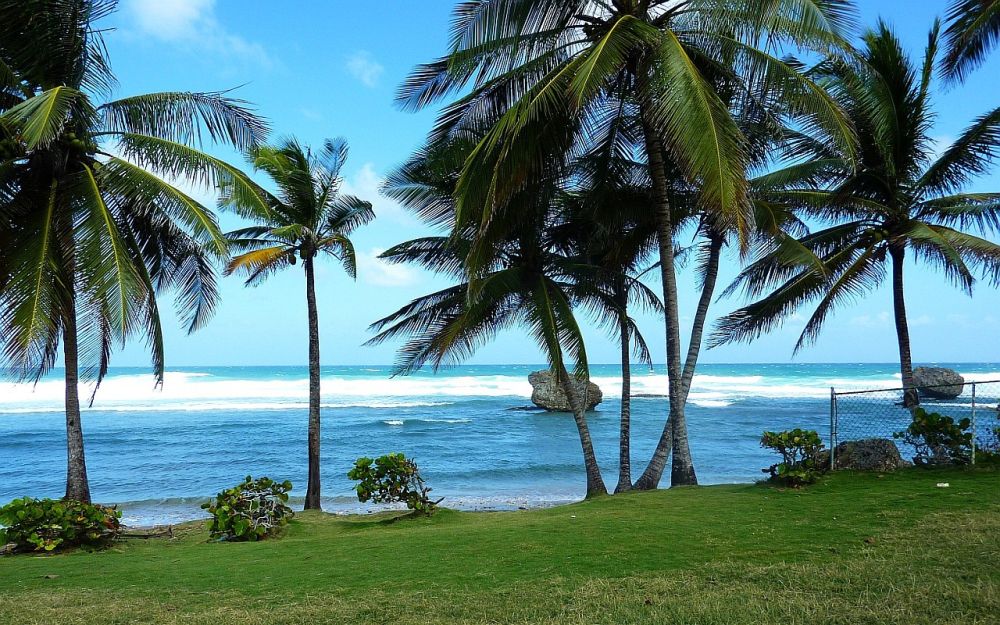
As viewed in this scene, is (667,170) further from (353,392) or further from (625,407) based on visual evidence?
(353,392)

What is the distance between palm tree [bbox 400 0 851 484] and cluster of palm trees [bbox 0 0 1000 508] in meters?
0.04

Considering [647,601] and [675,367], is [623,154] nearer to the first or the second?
[675,367]

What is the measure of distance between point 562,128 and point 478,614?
7.30 m

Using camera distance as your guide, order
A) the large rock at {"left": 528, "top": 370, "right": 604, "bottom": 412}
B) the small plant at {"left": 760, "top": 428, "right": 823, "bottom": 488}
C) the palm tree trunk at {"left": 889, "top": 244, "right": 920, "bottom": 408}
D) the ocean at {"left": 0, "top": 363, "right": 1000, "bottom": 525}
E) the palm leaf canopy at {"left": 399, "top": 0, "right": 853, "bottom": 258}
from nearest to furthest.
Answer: the palm leaf canopy at {"left": 399, "top": 0, "right": 853, "bottom": 258} < the small plant at {"left": 760, "top": 428, "right": 823, "bottom": 488} < the palm tree trunk at {"left": 889, "top": 244, "right": 920, "bottom": 408} < the ocean at {"left": 0, "top": 363, "right": 1000, "bottom": 525} < the large rock at {"left": 528, "top": 370, "right": 604, "bottom": 412}

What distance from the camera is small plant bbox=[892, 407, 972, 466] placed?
1012 centimetres

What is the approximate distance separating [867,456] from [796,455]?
3.90ft

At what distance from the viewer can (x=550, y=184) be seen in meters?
12.6

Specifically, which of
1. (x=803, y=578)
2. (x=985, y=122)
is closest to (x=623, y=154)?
(x=985, y=122)

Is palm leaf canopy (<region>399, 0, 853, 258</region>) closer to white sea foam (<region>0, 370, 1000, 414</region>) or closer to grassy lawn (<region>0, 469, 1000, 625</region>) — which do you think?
grassy lawn (<region>0, 469, 1000, 625</region>)

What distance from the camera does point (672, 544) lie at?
657 cm

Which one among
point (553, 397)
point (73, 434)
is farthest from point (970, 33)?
point (553, 397)

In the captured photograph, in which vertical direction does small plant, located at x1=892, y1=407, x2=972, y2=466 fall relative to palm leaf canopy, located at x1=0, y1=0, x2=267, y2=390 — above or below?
below

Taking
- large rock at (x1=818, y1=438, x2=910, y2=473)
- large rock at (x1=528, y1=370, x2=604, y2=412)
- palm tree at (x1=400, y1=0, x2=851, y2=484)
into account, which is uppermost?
palm tree at (x1=400, y1=0, x2=851, y2=484)

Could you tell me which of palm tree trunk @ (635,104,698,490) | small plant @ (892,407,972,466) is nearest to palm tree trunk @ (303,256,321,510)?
palm tree trunk @ (635,104,698,490)
